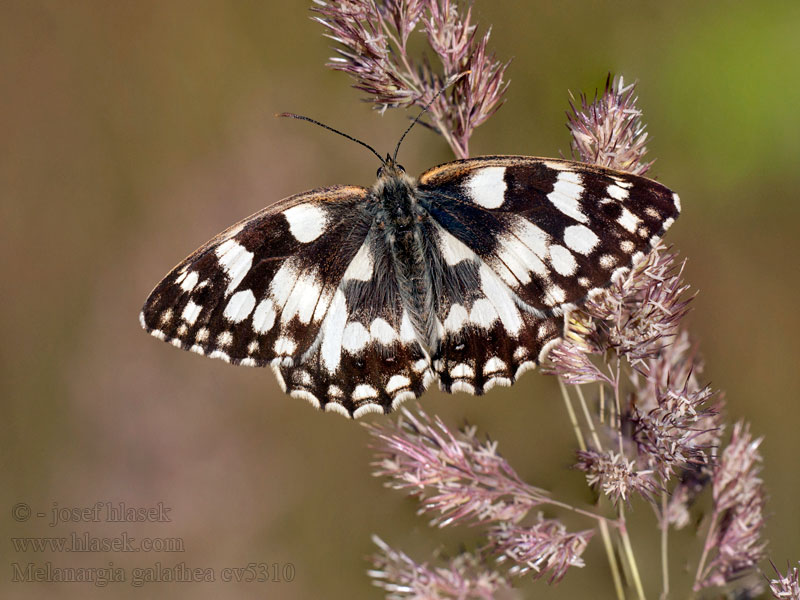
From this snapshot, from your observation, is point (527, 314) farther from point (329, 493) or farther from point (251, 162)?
point (251, 162)

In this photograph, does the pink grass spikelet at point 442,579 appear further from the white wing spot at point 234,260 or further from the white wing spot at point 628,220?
the white wing spot at point 628,220

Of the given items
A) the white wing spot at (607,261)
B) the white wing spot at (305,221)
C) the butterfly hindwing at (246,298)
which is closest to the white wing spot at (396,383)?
the butterfly hindwing at (246,298)

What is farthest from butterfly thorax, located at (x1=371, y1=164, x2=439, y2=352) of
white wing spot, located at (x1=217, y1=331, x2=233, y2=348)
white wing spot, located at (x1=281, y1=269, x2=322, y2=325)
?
white wing spot, located at (x1=217, y1=331, x2=233, y2=348)

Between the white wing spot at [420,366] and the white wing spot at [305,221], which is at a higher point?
the white wing spot at [305,221]

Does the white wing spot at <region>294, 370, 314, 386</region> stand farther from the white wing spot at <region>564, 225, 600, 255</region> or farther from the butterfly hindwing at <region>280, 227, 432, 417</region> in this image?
the white wing spot at <region>564, 225, 600, 255</region>

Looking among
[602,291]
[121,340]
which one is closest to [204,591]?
[121,340]

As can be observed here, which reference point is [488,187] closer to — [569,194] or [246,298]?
[569,194]
